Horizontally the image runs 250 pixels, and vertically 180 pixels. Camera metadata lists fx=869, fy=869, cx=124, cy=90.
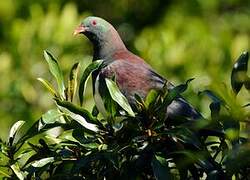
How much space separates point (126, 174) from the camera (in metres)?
3.05

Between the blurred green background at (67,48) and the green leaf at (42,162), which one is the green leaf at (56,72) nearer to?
the green leaf at (42,162)

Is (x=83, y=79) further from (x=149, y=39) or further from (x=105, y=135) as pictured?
(x=149, y=39)

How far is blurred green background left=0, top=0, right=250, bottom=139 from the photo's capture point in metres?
7.17

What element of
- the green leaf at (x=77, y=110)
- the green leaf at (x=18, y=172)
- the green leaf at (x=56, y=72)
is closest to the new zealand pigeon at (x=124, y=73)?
the green leaf at (x=56, y=72)

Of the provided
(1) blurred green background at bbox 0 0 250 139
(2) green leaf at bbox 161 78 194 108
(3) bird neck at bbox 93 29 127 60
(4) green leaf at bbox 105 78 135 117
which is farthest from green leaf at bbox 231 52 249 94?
(1) blurred green background at bbox 0 0 250 139

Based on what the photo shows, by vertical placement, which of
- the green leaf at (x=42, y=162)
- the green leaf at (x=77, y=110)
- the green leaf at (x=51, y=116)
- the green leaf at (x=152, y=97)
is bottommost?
the green leaf at (x=42, y=162)

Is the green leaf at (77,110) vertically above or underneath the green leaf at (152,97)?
underneath

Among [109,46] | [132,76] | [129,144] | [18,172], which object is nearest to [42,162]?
[18,172]

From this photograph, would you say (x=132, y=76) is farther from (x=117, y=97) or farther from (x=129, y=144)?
(x=129, y=144)

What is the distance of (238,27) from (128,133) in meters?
6.50

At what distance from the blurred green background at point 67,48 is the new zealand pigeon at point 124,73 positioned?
738mm

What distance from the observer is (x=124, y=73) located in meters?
4.70

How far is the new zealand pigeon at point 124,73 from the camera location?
4129 mm

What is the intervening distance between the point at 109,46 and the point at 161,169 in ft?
8.80
